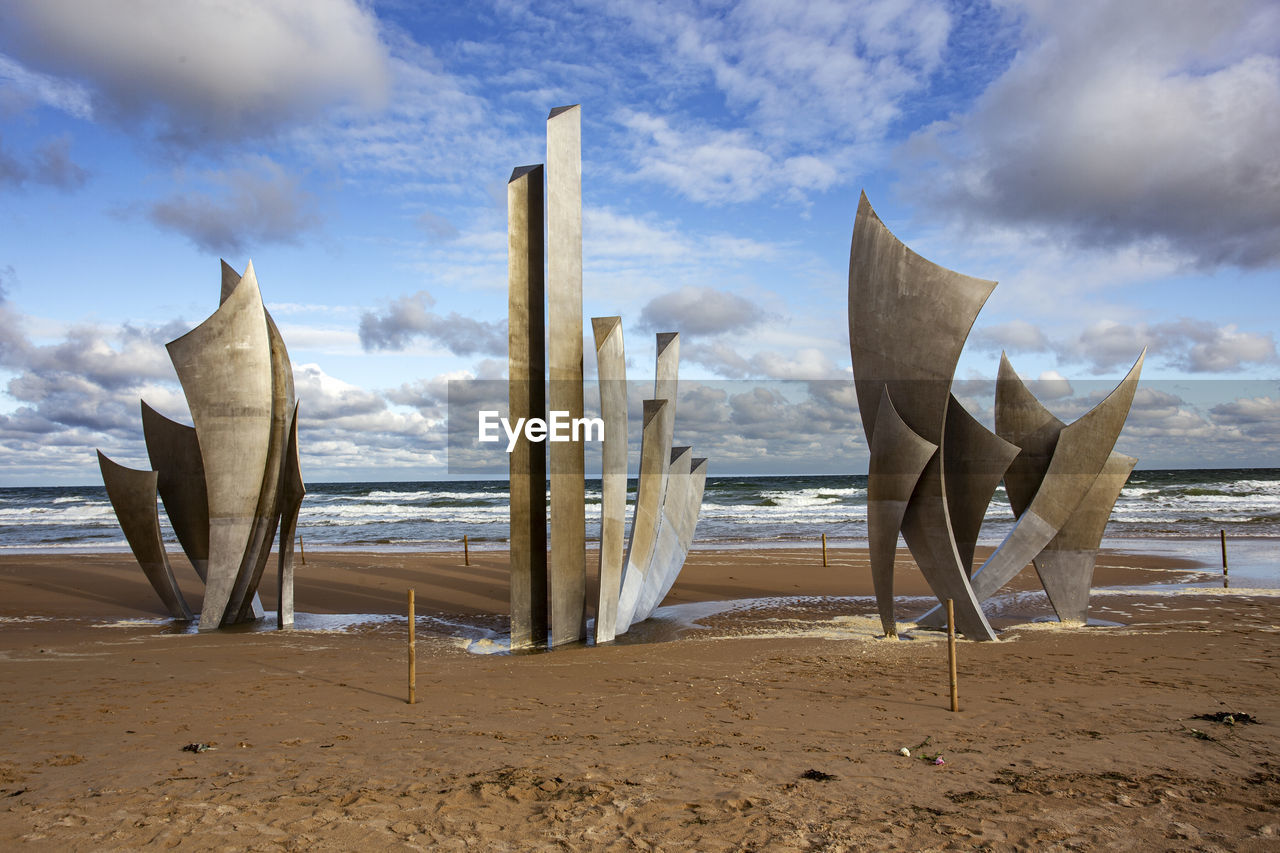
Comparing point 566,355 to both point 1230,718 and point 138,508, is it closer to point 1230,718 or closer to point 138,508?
point 138,508

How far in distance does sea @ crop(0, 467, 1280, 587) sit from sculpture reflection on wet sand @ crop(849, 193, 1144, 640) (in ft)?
23.3

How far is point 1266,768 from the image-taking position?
5043 millimetres

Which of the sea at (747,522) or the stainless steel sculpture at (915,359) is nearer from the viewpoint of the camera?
the stainless steel sculpture at (915,359)

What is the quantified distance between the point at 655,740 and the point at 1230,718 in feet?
14.1

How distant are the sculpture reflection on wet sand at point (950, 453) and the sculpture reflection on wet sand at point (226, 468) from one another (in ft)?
24.8

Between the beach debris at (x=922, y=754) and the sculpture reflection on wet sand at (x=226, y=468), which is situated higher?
the sculpture reflection on wet sand at (x=226, y=468)

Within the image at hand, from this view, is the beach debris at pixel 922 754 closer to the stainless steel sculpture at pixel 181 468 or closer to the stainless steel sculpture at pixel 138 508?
the stainless steel sculpture at pixel 181 468

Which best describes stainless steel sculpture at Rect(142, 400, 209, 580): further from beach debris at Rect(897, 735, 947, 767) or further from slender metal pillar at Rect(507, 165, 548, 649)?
beach debris at Rect(897, 735, 947, 767)

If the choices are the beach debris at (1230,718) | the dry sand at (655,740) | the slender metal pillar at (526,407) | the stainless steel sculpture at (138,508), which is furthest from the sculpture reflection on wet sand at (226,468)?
the beach debris at (1230,718)

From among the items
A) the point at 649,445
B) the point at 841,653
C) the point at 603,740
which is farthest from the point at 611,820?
the point at 649,445

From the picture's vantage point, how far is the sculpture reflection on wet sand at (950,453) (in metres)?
8.96

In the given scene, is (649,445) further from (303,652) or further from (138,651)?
(138,651)

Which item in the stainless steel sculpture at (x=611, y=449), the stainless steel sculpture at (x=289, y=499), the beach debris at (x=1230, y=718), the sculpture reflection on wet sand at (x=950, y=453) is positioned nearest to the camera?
the beach debris at (x=1230, y=718)

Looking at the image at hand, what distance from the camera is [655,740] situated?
19.2 ft
